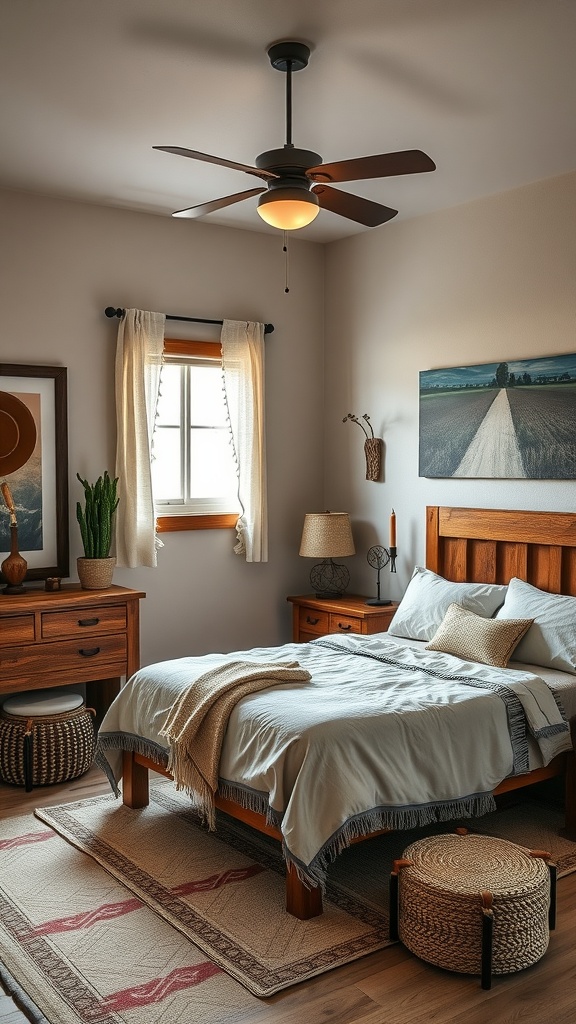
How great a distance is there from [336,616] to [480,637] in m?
1.32

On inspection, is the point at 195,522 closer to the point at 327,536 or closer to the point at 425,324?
the point at 327,536

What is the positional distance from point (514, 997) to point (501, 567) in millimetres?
2449

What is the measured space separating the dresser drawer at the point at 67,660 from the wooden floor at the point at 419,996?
216cm

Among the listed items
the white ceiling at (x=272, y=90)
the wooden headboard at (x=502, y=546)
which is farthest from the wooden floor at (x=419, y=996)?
the white ceiling at (x=272, y=90)

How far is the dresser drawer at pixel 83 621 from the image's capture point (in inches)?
171

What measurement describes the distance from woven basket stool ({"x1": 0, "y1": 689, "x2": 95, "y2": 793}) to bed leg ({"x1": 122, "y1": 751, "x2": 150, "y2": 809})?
1.51 feet

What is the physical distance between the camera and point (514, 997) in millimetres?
2574

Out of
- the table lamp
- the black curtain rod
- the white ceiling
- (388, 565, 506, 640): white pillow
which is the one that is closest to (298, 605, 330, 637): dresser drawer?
the table lamp

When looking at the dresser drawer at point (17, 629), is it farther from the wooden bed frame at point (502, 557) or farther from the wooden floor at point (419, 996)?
the wooden floor at point (419, 996)

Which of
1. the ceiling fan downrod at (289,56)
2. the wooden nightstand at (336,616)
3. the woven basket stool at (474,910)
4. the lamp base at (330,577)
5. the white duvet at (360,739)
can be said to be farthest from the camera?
the lamp base at (330,577)

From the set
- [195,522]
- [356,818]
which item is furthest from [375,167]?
[195,522]

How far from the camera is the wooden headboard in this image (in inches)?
173

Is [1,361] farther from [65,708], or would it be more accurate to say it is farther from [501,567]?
[501,567]

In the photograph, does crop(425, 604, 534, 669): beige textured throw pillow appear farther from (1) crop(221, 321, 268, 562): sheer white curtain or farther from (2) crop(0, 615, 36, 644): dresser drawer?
(2) crop(0, 615, 36, 644): dresser drawer
